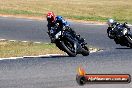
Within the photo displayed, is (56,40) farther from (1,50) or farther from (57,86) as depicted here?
(57,86)

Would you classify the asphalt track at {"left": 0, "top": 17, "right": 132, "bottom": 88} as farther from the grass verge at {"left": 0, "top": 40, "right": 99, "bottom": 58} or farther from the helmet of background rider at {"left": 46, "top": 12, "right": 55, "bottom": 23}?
the grass verge at {"left": 0, "top": 40, "right": 99, "bottom": 58}

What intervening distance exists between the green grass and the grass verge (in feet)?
40.8

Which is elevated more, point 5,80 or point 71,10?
point 5,80

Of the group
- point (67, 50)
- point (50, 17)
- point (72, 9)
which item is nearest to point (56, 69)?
point (67, 50)

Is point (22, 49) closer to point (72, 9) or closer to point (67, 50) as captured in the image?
point (67, 50)

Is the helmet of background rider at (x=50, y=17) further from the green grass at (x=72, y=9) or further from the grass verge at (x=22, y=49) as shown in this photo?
the green grass at (x=72, y=9)

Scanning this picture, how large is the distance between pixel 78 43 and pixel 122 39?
4.01 m

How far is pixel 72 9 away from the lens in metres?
39.0

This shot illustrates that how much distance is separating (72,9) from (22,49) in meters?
20.7

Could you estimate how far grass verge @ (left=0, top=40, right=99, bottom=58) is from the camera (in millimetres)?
16950

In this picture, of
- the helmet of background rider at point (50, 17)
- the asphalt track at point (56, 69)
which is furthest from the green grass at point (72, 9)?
the helmet of background rider at point (50, 17)

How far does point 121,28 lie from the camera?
20078 mm

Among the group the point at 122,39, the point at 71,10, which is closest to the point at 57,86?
the point at 122,39

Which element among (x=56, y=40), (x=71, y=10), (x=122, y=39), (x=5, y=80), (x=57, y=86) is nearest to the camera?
(x=57, y=86)
